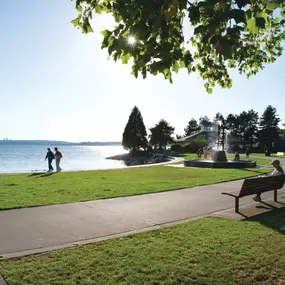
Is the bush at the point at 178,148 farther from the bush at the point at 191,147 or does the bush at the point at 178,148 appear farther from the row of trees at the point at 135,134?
the row of trees at the point at 135,134

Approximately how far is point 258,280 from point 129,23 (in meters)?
3.53

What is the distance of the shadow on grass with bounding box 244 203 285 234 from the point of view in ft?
22.1

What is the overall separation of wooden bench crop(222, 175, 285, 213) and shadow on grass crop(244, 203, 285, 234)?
66 cm

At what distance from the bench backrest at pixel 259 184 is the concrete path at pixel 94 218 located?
0.79m

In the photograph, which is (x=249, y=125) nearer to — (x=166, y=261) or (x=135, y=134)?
(x=135, y=134)

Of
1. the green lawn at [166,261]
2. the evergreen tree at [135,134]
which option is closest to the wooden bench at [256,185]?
the green lawn at [166,261]

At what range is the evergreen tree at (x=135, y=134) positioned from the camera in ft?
246

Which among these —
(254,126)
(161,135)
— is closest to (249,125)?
(254,126)

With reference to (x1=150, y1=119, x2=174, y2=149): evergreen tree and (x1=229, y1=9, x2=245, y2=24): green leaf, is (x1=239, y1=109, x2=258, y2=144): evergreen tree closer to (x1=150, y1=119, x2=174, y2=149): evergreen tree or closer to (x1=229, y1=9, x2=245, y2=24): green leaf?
(x1=150, y1=119, x2=174, y2=149): evergreen tree

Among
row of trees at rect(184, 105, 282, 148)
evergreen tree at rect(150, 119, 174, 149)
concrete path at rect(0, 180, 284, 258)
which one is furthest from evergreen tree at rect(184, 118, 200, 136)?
concrete path at rect(0, 180, 284, 258)

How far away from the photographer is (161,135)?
8250 cm

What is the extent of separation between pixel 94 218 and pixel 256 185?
13.7 feet

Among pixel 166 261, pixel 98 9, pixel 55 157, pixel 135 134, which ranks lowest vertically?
pixel 166 261

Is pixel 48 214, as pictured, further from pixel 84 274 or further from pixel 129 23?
pixel 129 23
